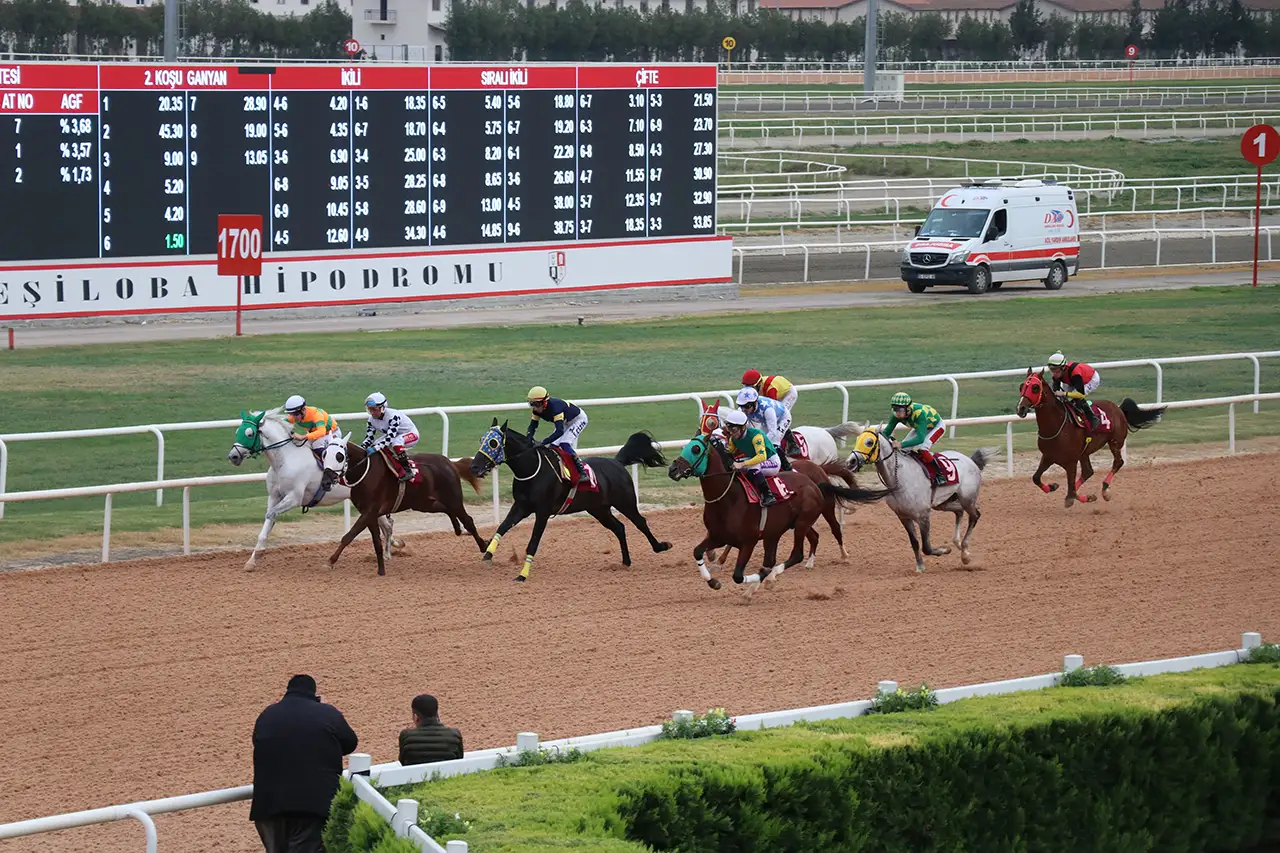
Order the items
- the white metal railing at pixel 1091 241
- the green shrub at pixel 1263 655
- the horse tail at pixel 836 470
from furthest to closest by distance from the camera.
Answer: the white metal railing at pixel 1091 241 → the horse tail at pixel 836 470 → the green shrub at pixel 1263 655

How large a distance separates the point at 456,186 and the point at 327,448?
47.4 feet

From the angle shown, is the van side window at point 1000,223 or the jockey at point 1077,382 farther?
the van side window at point 1000,223

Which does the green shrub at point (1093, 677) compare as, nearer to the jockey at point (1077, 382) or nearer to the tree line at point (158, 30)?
the jockey at point (1077, 382)

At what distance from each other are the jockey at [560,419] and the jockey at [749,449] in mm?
1309

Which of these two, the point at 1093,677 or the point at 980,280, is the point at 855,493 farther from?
the point at 980,280

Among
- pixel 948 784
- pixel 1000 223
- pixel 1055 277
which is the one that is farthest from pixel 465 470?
pixel 1055 277

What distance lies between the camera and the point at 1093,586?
39.4ft

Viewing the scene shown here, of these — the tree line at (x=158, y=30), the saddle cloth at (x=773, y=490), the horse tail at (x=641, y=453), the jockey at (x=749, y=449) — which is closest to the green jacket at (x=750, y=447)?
the jockey at (x=749, y=449)

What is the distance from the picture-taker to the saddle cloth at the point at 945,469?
40.9 ft

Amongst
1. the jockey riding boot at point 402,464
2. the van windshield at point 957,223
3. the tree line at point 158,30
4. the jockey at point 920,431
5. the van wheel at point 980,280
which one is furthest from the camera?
the tree line at point 158,30

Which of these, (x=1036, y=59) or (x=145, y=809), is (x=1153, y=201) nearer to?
(x=145, y=809)

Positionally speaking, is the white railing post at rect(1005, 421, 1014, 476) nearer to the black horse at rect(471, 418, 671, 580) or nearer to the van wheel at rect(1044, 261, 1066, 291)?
the black horse at rect(471, 418, 671, 580)

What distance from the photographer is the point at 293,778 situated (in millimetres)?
6242

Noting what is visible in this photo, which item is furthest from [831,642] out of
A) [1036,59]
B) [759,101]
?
[1036,59]
